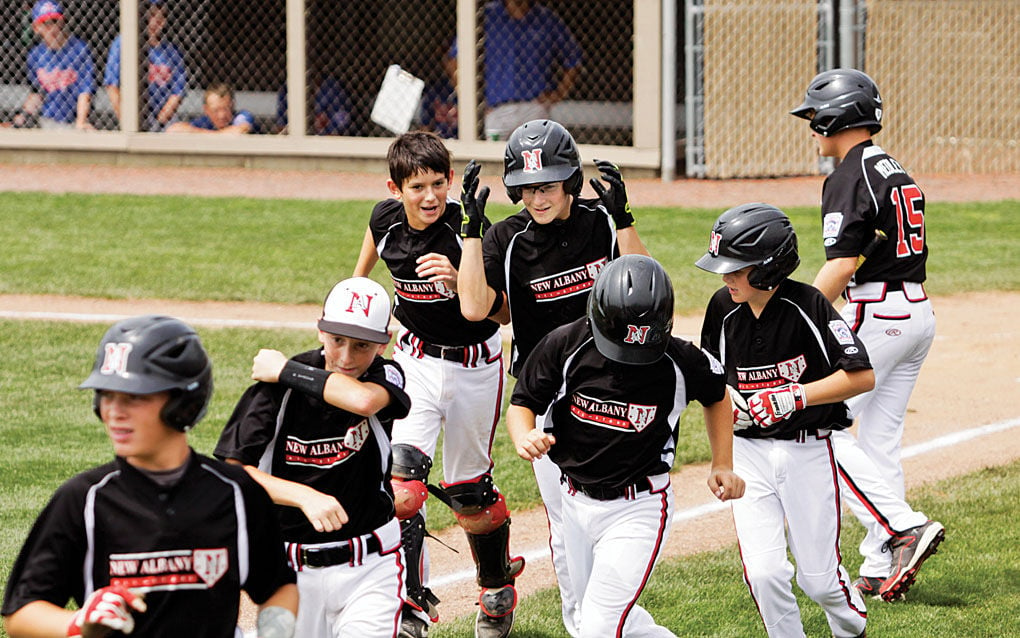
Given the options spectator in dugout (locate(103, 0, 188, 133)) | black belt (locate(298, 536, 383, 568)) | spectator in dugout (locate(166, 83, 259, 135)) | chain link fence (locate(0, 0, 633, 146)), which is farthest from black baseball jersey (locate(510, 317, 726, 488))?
spectator in dugout (locate(103, 0, 188, 133))

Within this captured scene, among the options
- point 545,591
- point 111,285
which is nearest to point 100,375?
point 545,591

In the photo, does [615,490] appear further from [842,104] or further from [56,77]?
[56,77]

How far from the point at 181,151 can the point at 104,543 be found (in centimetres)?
1557

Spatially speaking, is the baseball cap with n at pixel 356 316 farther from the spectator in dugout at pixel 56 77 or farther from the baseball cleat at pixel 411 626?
the spectator in dugout at pixel 56 77

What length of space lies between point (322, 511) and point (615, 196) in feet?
6.68

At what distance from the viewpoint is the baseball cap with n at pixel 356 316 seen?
14.0 ft

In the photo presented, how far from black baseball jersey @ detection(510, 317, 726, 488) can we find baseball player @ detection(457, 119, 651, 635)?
32.1 inches

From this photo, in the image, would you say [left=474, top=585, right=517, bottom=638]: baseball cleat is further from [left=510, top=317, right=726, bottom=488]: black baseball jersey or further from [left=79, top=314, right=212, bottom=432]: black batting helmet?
[left=79, top=314, right=212, bottom=432]: black batting helmet

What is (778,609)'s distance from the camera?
4.91 m

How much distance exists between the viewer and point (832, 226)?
6152mm

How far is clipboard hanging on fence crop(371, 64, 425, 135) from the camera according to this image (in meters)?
14.0

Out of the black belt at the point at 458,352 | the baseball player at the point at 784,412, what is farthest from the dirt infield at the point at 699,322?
the baseball player at the point at 784,412

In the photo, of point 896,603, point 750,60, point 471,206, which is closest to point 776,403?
point 471,206

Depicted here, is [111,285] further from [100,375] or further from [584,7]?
[100,375]
